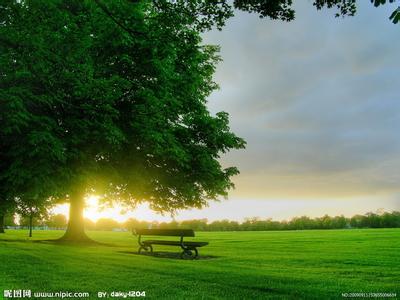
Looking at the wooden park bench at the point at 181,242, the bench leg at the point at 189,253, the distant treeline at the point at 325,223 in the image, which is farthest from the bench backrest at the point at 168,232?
the distant treeline at the point at 325,223

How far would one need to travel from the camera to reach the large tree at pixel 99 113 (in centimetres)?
1972

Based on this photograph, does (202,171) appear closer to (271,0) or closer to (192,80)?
(192,80)

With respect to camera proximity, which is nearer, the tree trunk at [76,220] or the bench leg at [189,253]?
the bench leg at [189,253]

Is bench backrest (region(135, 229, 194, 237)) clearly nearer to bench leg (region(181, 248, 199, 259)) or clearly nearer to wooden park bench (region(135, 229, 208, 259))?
wooden park bench (region(135, 229, 208, 259))

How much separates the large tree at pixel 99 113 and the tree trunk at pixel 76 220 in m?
0.12

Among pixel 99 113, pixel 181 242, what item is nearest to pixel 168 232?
pixel 181 242

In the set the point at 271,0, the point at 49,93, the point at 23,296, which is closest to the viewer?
the point at 23,296

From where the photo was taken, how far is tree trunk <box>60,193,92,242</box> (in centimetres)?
2936

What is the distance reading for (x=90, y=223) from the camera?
401 ft

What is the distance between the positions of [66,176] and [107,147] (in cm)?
324

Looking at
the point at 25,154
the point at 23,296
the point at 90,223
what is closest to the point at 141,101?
the point at 25,154

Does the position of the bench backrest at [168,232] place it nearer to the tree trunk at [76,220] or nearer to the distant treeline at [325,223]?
the tree trunk at [76,220]

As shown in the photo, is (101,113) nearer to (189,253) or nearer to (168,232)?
(168,232)

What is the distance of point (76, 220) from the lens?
30.0m
